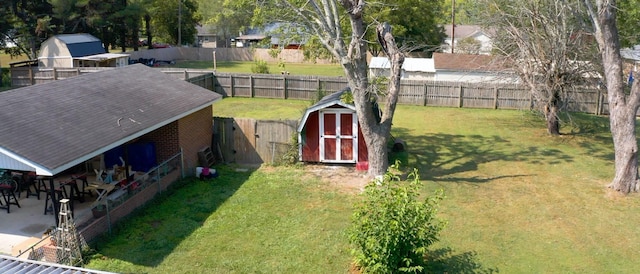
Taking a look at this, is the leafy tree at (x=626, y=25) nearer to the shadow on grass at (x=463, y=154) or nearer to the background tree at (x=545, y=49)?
the background tree at (x=545, y=49)

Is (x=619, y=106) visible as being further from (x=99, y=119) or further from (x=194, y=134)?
(x=99, y=119)

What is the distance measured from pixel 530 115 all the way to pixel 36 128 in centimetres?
2185

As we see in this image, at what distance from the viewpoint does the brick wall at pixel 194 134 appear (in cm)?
1596

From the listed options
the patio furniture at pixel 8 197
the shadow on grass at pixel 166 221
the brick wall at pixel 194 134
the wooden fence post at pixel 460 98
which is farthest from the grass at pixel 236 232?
the wooden fence post at pixel 460 98

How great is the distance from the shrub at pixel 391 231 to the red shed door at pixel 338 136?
776cm

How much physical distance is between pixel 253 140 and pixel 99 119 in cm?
579

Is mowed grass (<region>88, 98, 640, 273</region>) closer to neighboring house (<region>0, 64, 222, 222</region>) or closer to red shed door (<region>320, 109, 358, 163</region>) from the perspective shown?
red shed door (<region>320, 109, 358, 163</region>)

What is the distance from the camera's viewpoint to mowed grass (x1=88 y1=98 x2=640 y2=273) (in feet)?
34.4

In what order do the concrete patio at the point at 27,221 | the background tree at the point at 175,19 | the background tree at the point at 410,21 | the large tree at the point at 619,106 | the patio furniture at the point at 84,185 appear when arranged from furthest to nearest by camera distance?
the background tree at the point at 175,19, the background tree at the point at 410,21, the large tree at the point at 619,106, the patio furniture at the point at 84,185, the concrete patio at the point at 27,221

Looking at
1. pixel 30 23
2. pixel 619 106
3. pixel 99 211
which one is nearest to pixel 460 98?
pixel 619 106

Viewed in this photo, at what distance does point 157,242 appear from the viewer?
37.4 ft

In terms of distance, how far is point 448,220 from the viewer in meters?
12.5

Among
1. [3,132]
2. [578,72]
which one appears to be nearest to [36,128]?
[3,132]

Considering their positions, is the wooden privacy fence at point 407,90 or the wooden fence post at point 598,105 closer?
the wooden fence post at point 598,105
